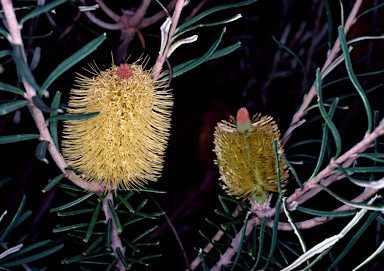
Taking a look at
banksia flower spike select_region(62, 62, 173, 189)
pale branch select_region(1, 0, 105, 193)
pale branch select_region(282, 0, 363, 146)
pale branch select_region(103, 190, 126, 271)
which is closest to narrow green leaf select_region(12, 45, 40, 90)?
pale branch select_region(1, 0, 105, 193)

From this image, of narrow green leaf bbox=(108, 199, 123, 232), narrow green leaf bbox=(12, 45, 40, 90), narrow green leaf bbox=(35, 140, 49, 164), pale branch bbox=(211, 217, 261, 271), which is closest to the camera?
narrow green leaf bbox=(12, 45, 40, 90)

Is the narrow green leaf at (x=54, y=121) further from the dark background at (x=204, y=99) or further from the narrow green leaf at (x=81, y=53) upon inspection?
the dark background at (x=204, y=99)

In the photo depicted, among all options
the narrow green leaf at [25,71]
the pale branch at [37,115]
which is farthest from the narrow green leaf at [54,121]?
the narrow green leaf at [25,71]

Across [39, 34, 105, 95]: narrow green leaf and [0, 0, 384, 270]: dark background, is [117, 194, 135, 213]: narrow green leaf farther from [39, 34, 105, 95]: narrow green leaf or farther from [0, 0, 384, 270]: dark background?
[0, 0, 384, 270]: dark background

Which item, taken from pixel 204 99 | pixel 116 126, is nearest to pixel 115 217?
pixel 116 126

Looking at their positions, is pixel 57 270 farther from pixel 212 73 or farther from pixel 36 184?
pixel 212 73

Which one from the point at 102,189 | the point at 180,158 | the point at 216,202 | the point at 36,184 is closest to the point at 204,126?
the point at 180,158

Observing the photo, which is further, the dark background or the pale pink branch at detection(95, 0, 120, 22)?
the dark background

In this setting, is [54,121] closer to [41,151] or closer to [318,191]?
[41,151]
